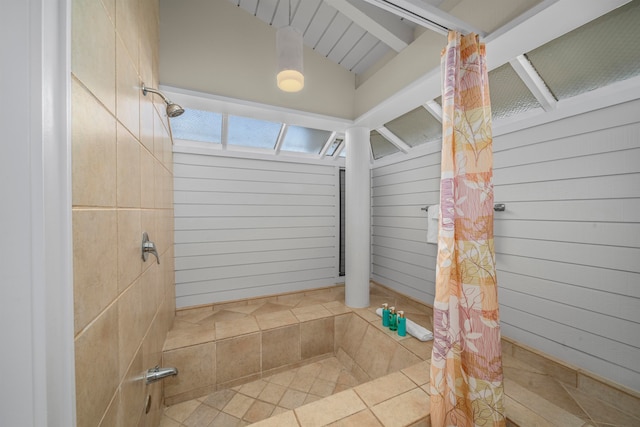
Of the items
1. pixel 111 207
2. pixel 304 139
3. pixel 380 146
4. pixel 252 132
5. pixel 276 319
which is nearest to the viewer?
pixel 111 207

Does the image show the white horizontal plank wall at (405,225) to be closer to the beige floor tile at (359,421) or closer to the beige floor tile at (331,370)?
the beige floor tile at (331,370)

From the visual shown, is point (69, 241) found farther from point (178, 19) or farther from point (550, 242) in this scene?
point (550, 242)

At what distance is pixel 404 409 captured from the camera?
47.6 inches

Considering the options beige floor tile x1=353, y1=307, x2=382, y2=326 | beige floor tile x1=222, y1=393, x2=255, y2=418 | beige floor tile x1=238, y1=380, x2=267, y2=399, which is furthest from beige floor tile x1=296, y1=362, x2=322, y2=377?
beige floor tile x1=353, y1=307, x2=382, y2=326

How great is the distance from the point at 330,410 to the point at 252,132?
243cm

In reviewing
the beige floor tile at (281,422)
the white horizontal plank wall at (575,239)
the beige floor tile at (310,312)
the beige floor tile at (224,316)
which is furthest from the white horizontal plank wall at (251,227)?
the white horizontal plank wall at (575,239)

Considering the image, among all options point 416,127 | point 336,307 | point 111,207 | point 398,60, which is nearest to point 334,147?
point 416,127

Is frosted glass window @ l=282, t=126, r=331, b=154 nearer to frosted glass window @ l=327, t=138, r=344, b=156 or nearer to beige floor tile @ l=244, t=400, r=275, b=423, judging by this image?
frosted glass window @ l=327, t=138, r=344, b=156

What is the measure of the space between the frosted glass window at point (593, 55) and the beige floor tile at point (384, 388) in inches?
78.0

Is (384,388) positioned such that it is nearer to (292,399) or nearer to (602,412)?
(292,399)

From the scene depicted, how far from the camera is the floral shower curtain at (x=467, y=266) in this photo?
1.06 m

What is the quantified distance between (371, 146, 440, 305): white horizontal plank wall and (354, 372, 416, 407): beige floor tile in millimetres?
1020

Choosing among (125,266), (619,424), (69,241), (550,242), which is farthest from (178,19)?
(619,424)

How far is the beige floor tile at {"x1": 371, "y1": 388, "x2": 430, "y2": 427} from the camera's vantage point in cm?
115
